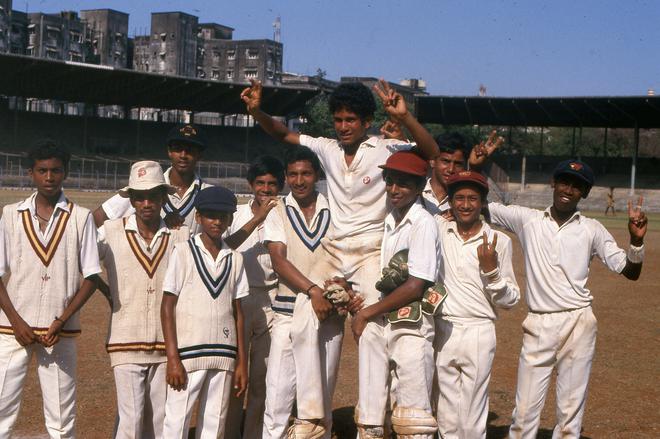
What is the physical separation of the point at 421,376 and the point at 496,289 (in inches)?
27.5

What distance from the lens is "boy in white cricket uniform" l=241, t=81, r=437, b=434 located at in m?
4.55

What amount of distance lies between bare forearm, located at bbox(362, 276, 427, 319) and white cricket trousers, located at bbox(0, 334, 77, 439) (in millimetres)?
1815

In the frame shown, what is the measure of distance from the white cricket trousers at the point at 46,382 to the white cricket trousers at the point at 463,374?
216 centimetres

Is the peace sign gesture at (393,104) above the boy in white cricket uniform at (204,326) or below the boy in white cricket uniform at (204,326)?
above

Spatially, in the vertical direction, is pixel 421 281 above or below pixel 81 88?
below

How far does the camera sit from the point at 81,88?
44562 millimetres

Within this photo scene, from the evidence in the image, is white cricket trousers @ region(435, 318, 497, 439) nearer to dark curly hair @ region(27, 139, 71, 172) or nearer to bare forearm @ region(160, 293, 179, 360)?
bare forearm @ region(160, 293, 179, 360)

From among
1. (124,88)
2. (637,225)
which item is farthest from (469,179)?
(124,88)

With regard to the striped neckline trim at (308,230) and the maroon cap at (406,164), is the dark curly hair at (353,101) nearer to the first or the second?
the maroon cap at (406,164)

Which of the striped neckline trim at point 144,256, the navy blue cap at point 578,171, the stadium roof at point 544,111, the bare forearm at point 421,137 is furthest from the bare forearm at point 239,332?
the stadium roof at point 544,111

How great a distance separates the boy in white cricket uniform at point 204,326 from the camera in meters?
4.42

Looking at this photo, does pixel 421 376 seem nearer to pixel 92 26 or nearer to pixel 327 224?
pixel 327 224

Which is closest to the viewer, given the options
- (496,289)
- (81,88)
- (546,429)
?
(496,289)

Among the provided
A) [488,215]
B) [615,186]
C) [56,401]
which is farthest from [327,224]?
[615,186]
